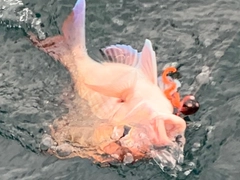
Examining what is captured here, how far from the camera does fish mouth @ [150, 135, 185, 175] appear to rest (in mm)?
3067

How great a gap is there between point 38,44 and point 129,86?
3.16 feet

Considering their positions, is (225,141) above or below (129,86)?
below

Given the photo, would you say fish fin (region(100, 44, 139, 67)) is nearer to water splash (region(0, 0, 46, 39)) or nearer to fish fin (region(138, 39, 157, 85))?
fish fin (region(138, 39, 157, 85))

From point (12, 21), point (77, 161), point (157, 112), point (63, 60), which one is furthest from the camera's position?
point (12, 21)

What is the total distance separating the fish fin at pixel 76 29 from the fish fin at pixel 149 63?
1.73 ft

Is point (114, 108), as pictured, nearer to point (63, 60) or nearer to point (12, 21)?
point (63, 60)

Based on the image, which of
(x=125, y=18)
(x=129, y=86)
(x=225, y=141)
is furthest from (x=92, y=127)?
(x=125, y=18)

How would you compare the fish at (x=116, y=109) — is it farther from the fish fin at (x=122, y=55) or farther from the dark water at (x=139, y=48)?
the dark water at (x=139, y=48)

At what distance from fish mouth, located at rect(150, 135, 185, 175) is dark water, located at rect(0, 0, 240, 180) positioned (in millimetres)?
50

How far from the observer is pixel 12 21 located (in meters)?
4.14

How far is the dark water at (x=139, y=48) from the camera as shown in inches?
135

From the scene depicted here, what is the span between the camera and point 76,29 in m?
3.57

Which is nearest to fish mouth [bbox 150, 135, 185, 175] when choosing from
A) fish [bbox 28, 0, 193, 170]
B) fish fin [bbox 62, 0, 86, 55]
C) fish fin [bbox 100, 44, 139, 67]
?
fish [bbox 28, 0, 193, 170]

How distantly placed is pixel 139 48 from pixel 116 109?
2.97ft
